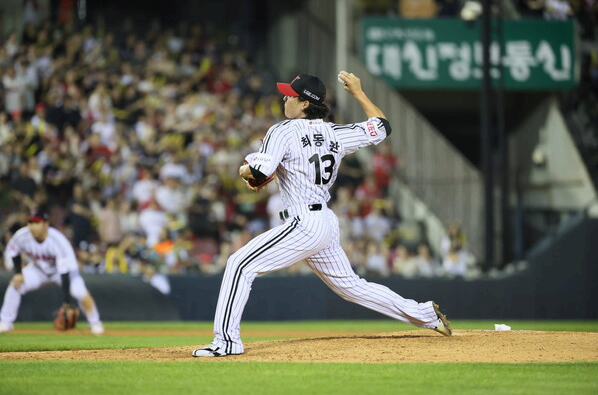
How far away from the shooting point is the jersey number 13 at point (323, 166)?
848 cm

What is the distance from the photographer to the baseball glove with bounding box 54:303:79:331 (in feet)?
46.4

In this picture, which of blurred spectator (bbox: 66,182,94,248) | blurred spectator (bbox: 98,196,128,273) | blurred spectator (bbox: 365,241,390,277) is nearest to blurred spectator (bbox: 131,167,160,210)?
blurred spectator (bbox: 98,196,128,273)

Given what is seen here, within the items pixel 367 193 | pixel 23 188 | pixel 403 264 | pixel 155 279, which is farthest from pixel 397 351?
pixel 367 193

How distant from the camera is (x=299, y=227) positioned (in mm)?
8398

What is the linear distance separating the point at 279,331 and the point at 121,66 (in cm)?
907

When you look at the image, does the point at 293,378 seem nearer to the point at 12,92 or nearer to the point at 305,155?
the point at 305,155

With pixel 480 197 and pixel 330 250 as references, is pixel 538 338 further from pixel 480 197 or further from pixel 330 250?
pixel 480 197

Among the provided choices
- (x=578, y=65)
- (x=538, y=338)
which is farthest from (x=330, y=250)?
(x=578, y=65)

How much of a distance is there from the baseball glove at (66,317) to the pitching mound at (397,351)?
4666mm

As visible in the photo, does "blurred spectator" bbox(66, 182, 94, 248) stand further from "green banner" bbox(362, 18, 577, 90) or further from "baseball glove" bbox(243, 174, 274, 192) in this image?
"baseball glove" bbox(243, 174, 274, 192)

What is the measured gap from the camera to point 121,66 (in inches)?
853

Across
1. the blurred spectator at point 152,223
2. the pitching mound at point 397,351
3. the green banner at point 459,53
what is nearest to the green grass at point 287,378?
the pitching mound at point 397,351

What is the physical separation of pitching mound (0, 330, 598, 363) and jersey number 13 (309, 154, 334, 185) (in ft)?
4.72

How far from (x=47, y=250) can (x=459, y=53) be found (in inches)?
461
